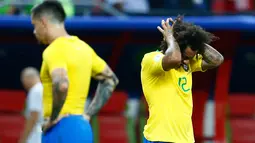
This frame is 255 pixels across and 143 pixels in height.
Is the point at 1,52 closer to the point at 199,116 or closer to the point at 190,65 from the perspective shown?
the point at 199,116

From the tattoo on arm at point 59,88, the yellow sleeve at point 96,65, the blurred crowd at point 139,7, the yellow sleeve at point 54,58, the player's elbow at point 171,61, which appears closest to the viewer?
the player's elbow at point 171,61

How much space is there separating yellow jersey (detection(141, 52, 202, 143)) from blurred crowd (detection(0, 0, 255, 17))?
5.53m

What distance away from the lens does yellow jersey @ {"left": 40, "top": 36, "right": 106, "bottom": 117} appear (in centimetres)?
725

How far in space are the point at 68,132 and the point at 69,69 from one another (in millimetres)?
513

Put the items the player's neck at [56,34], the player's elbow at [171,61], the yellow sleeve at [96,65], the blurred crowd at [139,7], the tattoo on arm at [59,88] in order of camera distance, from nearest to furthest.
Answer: the player's elbow at [171,61] < the tattoo on arm at [59,88] < the player's neck at [56,34] < the yellow sleeve at [96,65] < the blurred crowd at [139,7]

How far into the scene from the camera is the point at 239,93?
45.6ft

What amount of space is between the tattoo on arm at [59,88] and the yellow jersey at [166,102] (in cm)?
76

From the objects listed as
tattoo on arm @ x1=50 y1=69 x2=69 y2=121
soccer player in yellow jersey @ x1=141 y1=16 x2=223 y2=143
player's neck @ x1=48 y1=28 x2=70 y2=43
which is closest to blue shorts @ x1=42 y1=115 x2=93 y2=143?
tattoo on arm @ x1=50 y1=69 x2=69 y2=121

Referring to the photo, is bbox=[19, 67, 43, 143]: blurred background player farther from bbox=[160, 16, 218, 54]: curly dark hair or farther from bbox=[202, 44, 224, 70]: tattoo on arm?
bbox=[160, 16, 218, 54]: curly dark hair

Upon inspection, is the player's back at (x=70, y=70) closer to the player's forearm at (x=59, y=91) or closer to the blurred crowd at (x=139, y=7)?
the player's forearm at (x=59, y=91)

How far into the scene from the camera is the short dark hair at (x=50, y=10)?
7.61 meters

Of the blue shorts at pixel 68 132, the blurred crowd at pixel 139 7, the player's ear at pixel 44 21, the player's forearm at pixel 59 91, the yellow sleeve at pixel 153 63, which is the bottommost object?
the blurred crowd at pixel 139 7

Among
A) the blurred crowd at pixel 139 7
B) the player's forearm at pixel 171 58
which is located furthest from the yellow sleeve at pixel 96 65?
the blurred crowd at pixel 139 7

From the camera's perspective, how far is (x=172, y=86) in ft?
21.6
